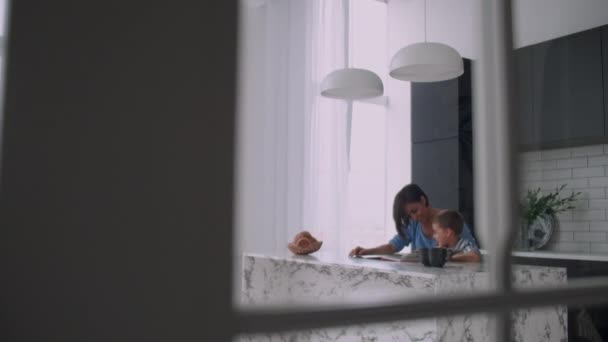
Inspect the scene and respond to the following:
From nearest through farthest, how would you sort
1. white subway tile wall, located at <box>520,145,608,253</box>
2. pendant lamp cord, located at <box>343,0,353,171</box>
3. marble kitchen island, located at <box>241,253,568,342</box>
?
Result: marble kitchen island, located at <box>241,253,568,342</box>
white subway tile wall, located at <box>520,145,608,253</box>
pendant lamp cord, located at <box>343,0,353,171</box>

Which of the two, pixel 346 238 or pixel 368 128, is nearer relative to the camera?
pixel 346 238

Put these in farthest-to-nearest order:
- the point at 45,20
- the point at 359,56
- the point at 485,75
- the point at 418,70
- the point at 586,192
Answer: the point at 359,56, the point at 586,192, the point at 418,70, the point at 485,75, the point at 45,20

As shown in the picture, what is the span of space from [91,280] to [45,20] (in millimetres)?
121

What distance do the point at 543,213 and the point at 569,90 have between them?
0.97 meters

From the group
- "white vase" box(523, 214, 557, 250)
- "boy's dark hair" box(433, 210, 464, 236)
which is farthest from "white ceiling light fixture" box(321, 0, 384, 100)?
"white vase" box(523, 214, 557, 250)

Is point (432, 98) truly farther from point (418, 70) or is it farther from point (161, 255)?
point (161, 255)

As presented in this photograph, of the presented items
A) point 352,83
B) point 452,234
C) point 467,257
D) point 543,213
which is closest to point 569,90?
point 543,213

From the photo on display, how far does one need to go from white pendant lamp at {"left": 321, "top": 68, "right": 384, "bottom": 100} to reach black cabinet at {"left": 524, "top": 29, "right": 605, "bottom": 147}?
1.36 metres

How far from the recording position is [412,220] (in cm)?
362

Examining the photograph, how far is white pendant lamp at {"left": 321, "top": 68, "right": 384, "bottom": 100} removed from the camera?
3186 millimetres

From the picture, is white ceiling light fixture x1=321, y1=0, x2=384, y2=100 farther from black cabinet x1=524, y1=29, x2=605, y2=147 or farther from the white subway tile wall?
the white subway tile wall

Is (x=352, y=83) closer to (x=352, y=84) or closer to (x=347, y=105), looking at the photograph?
(x=352, y=84)

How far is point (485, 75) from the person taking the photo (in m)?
0.38

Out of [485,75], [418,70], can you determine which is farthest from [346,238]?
[485,75]
